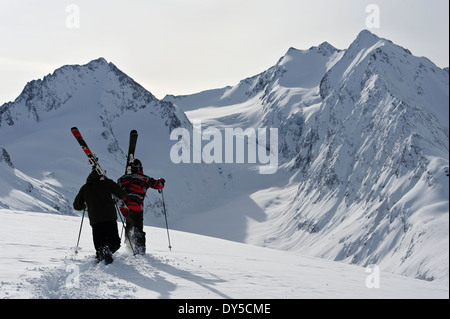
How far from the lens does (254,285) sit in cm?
995

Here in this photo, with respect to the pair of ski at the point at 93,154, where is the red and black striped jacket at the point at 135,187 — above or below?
below

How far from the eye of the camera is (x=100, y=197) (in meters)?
12.3

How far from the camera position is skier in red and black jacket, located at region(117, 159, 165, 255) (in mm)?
13758

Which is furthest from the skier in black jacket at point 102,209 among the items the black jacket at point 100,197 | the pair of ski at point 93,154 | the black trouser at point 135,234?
the black trouser at point 135,234

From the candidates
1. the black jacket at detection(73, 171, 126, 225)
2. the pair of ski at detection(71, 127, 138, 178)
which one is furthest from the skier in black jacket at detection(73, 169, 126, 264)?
the pair of ski at detection(71, 127, 138, 178)

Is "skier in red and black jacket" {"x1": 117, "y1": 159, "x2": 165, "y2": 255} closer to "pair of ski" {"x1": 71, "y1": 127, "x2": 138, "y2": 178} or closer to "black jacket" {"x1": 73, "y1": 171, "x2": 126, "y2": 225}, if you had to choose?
"pair of ski" {"x1": 71, "y1": 127, "x2": 138, "y2": 178}

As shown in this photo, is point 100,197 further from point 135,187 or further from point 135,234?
point 135,234

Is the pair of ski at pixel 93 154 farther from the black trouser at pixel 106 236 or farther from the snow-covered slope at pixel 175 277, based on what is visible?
the snow-covered slope at pixel 175 277

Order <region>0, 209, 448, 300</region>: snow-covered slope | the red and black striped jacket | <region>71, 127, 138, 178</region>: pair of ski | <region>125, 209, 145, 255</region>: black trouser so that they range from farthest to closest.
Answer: the red and black striped jacket
<region>125, 209, 145, 255</region>: black trouser
<region>71, 127, 138, 178</region>: pair of ski
<region>0, 209, 448, 300</region>: snow-covered slope

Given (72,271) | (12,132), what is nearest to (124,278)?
(72,271)

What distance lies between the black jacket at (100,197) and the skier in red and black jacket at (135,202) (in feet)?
4.62

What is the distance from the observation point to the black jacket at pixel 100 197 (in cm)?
1225
